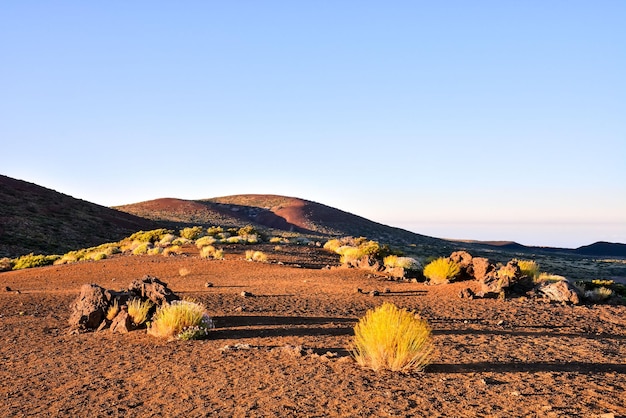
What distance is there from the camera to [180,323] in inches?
383

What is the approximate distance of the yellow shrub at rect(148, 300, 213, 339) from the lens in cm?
960

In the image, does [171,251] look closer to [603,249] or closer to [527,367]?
[527,367]

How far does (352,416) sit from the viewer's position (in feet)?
18.6

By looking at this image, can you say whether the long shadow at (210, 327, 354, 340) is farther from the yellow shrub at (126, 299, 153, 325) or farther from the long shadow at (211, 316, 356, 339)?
the yellow shrub at (126, 299, 153, 325)

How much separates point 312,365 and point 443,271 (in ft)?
34.5

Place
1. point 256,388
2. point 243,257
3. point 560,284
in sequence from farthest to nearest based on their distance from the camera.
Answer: point 243,257
point 560,284
point 256,388

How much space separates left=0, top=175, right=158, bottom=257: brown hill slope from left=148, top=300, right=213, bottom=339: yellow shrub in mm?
32616

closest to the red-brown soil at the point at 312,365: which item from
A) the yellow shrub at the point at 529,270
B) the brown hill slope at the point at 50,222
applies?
the yellow shrub at the point at 529,270

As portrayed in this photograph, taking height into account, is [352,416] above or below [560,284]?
below

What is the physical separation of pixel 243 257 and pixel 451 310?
559 inches

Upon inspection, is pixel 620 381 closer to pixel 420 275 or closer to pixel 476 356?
pixel 476 356

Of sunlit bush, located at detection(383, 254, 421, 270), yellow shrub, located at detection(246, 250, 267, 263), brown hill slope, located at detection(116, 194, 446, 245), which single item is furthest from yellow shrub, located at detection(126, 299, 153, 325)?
brown hill slope, located at detection(116, 194, 446, 245)

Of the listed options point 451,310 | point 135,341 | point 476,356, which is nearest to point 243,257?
point 451,310

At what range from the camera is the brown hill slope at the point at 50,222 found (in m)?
41.5
